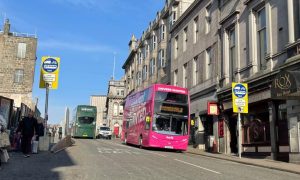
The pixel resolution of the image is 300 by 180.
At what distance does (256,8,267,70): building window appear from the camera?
21672 millimetres

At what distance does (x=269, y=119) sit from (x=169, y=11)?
2687cm

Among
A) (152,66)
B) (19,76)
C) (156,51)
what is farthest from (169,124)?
(19,76)

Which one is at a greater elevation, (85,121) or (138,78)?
(138,78)

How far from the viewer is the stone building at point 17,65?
54125mm

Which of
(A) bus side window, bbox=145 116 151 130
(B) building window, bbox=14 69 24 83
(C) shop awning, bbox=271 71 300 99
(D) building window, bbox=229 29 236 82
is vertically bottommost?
(A) bus side window, bbox=145 116 151 130

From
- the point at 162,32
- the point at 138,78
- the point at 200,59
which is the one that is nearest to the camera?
the point at 200,59

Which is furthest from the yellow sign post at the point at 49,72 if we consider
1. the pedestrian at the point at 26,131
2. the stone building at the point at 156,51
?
the stone building at the point at 156,51

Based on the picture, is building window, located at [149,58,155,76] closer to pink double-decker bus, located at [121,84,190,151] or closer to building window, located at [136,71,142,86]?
building window, located at [136,71,142,86]

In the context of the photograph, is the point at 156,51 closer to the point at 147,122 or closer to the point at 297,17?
the point at 147,122

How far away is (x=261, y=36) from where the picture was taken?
72.7 ft

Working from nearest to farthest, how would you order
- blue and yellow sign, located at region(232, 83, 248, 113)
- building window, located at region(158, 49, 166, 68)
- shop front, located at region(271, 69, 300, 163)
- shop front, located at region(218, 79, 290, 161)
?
shop front, located at region(271, 69, 300, 163), shop front, located at region(218, 79, 290, 161), blue and yellow sign, located at region(232, 83, 248, 113), building window, located at region(158, 49, 166, 68)

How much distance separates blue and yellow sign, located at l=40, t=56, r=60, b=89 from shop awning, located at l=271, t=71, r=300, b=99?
A: 1113 centimetres

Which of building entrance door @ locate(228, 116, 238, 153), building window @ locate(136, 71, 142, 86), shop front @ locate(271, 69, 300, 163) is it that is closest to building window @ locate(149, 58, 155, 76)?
building window @ locate(136, 71, 142, 86)

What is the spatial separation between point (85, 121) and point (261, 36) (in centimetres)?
2691
